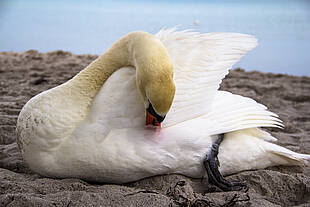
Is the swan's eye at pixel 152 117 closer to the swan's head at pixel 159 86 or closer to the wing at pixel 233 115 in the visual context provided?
the swan's head at pixel 159 86

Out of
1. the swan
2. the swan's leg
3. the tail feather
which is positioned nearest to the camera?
the swan

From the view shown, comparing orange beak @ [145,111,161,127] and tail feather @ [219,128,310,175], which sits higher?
orange beak @ [145,111,161,127]

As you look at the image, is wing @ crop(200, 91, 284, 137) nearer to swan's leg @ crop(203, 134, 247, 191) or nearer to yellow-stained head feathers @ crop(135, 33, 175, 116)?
swan's leg @ crop(203, 134, 247, 191)

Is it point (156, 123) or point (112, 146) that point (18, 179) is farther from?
point (156, 123)

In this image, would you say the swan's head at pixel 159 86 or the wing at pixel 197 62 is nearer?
the swan's head at pixel 159 86

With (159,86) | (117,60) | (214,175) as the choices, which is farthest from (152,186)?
(117,60)

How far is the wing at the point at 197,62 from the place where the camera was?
2.19 metres

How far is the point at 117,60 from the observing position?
2246 mm

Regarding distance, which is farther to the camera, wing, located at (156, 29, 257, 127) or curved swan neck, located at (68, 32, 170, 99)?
wing, located at (156, 29, 257, 127)

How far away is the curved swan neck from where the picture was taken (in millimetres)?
1938

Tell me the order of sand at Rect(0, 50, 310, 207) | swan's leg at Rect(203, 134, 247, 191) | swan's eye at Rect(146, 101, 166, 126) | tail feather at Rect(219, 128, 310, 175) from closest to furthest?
sand at Rect(0, 50, 310, 207) → swan's eye at Rect(146, 101, 166, 126) → swan's leg at Rect(203, 134, 247, 191) → tail feather at Rect(219, 128, 310, 175)

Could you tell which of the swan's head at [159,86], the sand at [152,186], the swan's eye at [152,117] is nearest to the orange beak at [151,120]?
the swan's eye at [152,117]

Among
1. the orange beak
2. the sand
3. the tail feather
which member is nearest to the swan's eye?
the orange beak

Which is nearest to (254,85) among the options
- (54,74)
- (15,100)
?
(54,74)
